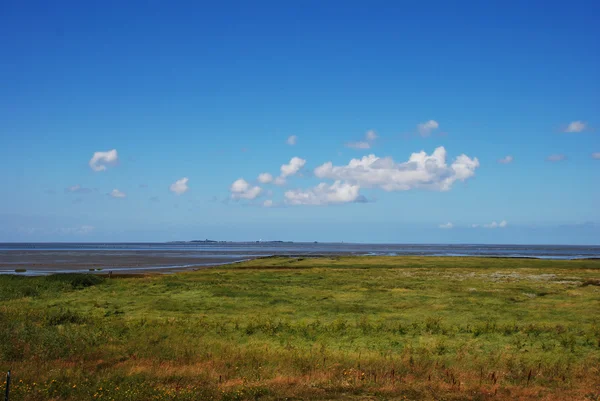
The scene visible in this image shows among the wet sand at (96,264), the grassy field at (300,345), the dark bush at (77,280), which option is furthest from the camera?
the wet sand at (96,264)

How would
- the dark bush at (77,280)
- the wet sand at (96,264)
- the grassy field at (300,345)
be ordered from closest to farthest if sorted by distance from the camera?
the grassy field at (300,345), the dark bush at (77,280), the wet sand at (96,264)

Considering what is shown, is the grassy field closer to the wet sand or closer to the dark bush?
the dark bush

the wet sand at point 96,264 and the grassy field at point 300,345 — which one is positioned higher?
the grassy field at point 300,345

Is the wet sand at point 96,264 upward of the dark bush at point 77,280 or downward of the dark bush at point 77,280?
downward

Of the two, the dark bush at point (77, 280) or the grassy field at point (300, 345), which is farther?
the dark bush at point (77, 280)

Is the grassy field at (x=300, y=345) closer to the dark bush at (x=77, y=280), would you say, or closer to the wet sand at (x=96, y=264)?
the dark bush at (x=77, y=280)

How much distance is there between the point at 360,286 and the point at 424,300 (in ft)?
38.8

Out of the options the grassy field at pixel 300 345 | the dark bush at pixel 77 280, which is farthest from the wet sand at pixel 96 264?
the grassy field at pixel 300 345

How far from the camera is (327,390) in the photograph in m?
17.0

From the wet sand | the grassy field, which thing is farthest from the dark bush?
the wet sand

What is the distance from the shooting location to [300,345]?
25031 mm

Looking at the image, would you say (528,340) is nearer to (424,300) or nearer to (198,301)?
(424,300)

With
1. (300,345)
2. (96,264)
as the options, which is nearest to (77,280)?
(300,345)

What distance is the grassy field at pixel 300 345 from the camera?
1709cm
